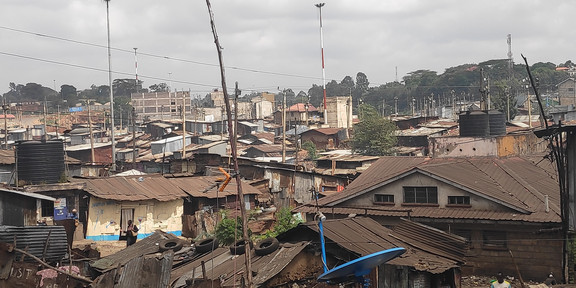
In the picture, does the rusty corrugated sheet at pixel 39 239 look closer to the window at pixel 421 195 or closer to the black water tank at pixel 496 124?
the window at pixel 421 195

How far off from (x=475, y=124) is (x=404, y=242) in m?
21.9

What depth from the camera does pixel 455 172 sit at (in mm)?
26109

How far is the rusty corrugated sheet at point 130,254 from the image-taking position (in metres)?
19.3

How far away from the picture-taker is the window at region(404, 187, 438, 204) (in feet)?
82.8

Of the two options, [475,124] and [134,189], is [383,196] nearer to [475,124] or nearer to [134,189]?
[134,189]

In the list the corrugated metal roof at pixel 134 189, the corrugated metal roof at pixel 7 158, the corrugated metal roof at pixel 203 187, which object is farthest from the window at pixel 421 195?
the corrugated metal roof at pixel 7 158

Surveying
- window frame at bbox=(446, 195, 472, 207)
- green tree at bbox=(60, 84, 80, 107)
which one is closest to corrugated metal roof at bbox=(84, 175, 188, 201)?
window frame at bbox=(446, 195, 472, 207)

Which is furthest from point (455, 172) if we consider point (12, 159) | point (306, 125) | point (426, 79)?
point (426, 79)

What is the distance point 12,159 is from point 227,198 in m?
11.7

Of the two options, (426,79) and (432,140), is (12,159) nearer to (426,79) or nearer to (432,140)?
(432,140)

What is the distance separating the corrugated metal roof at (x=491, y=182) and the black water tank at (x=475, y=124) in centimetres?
815

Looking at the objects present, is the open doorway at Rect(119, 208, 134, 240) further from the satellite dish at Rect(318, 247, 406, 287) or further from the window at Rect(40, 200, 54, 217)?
the satellite dish at Rect(318, 247, 406, 287)

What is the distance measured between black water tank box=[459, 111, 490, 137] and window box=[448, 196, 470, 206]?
1469 cm

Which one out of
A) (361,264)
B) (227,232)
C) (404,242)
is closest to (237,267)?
(404,242)
